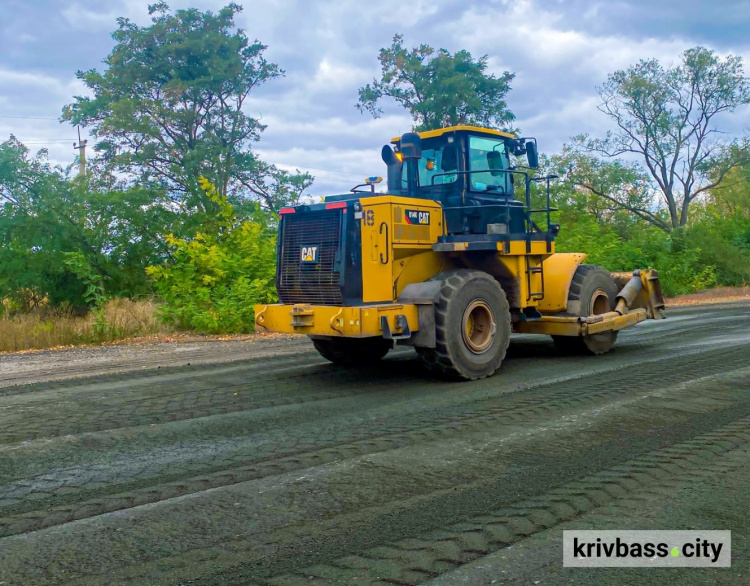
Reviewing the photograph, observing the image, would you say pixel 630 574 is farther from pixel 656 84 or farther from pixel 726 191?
pixel 726 191

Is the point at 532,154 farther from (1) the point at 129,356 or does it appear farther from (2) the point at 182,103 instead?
(2) the point at 182,103

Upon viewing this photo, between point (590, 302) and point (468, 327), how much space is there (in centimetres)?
245

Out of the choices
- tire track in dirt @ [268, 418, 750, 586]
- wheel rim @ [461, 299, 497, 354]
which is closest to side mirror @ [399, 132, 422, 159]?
wheel rim @ [461, 299, 497, 354]

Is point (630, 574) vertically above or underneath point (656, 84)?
underneath

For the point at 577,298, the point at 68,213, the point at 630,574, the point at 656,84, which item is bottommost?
the point at 630,574

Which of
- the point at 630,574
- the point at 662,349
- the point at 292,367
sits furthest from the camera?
the point at 662,349

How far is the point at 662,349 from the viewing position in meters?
11.1

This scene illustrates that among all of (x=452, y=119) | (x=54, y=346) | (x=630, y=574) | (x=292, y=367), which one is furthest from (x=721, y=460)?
(x=452, y=119)

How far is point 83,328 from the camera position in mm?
14602

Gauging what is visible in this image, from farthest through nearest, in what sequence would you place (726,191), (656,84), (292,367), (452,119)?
(726,191) → (656,84) → (452,119) → (292,367)

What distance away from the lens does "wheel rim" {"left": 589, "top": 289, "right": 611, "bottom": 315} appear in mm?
10654

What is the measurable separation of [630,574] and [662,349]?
8215 mm

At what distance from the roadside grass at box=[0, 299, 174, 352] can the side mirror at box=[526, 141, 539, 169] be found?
344 inches

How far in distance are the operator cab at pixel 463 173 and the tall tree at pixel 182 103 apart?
19.7 m
